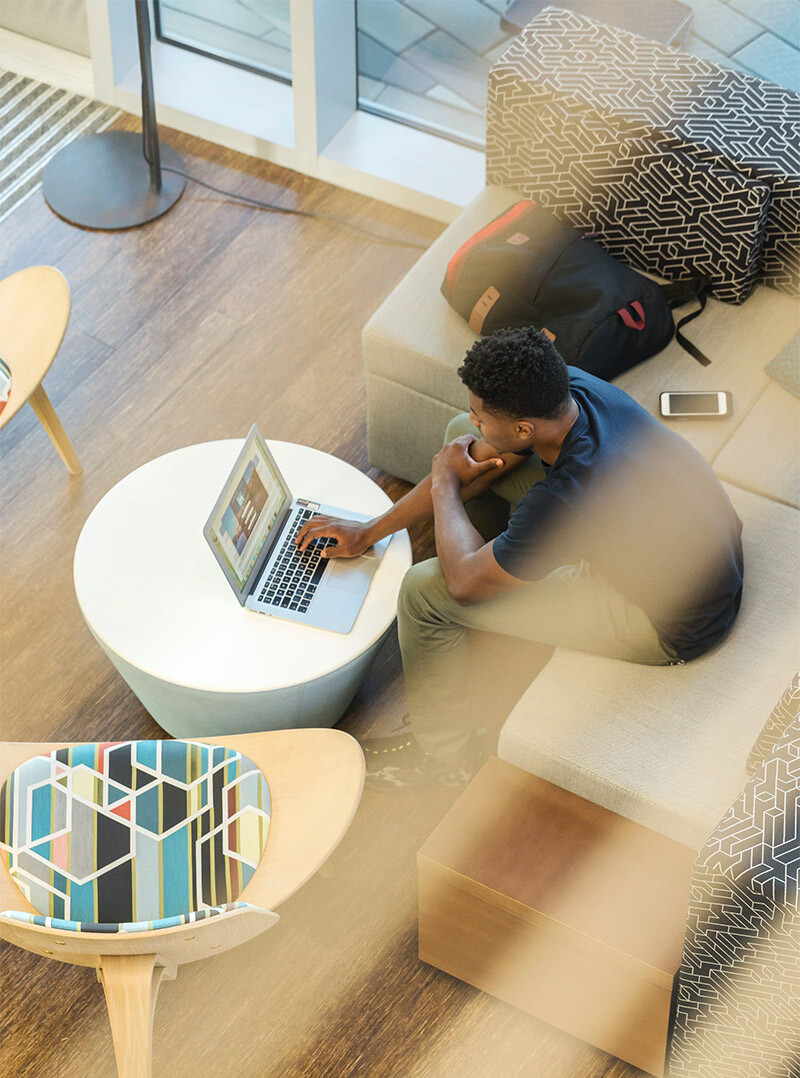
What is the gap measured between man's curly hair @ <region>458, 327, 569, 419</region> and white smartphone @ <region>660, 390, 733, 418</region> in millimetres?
650

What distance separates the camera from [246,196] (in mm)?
3619

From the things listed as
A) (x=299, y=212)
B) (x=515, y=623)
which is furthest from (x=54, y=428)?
(x=515, y=623)

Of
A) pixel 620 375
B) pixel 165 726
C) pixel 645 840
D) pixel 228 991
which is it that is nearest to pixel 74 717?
pixel 165 726

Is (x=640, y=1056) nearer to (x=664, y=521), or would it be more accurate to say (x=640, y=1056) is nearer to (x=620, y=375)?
(x=664, y=521)

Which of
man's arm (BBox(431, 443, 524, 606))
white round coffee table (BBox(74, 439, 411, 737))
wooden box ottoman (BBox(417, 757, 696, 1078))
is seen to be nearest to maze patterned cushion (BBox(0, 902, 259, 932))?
wooden box ottoman (BBox(417, 757, 696, 1078))

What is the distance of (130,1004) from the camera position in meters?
1.66

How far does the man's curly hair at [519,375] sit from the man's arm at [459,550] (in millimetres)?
249

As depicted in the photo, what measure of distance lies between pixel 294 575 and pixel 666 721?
0.76 metres

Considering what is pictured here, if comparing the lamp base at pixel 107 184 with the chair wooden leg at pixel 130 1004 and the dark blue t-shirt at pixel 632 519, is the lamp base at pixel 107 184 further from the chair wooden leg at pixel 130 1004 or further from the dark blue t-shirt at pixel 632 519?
the chair wooden leg at pixel 130 1004

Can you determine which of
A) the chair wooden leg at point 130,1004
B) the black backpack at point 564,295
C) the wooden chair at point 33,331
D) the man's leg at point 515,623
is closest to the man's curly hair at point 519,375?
the man's leg at point 515,623

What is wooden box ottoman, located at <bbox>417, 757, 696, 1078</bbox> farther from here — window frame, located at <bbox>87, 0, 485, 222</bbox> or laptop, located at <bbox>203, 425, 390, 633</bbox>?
window frame, located at <bbox>87, 0, 485, 222</bbox>

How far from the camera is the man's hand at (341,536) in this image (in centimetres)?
230

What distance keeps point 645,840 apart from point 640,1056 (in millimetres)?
386

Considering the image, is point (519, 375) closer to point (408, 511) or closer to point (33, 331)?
point (408, 511)
